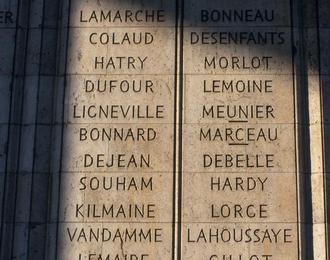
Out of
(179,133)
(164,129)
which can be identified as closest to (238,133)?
(179,133)

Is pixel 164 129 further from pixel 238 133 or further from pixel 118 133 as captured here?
pixel 238 133

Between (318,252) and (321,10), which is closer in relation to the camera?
(318,252)

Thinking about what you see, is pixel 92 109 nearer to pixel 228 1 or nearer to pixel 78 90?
pixel 78 90

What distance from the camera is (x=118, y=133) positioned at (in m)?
13.1

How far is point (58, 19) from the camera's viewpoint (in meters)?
13.7

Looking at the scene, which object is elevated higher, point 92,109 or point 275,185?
point 92,109

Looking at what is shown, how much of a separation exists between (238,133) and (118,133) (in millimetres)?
2371

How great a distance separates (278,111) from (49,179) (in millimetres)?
4711

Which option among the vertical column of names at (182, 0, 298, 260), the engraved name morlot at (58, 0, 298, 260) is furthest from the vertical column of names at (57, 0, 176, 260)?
the vertical column of names at (182, 0, 298, 260)

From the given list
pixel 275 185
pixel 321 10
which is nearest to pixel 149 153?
pixel 275 185

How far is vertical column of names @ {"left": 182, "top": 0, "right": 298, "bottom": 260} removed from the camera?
12484 millimetres

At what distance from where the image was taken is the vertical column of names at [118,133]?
12.6 metres

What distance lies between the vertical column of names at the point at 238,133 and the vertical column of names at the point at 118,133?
47 cm

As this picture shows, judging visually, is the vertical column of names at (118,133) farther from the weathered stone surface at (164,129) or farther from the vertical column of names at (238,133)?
the vertical column of names at (238,133)
